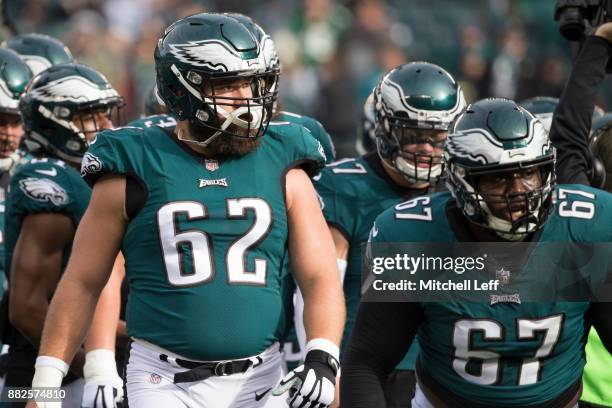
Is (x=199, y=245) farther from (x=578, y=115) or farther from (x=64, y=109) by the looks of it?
(x=64, y=109)

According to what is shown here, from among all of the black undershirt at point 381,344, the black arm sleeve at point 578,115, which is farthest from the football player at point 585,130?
the black undershirt at point 381,344

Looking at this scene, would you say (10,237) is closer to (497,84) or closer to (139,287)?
(139,287)

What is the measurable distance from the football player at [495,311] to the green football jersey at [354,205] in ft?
3.61

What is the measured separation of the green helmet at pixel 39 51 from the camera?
23.6 ft

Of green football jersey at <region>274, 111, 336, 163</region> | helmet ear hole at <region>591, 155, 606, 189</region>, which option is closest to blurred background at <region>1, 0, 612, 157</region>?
green football jersey at <region>274, 111, 336, 163</region>

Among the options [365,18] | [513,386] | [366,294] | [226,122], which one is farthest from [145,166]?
[365,18]

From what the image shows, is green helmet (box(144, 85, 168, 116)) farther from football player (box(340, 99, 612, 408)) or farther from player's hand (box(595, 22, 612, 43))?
football player (box(340, 99, 612, 408))

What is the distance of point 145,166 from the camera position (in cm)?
385

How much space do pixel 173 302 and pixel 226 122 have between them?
2.07 ft

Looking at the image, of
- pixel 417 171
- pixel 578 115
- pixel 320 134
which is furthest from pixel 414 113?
pixel 578 115

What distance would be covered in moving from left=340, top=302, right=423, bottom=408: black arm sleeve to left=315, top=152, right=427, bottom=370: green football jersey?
112cm

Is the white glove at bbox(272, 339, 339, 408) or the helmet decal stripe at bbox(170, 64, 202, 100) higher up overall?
the helmet decal stripe at bbox(170, 64, 202, 100)

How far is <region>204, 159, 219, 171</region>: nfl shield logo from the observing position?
3.91m

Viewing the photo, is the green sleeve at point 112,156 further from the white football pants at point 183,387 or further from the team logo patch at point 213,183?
the white football pants at point 183,387
